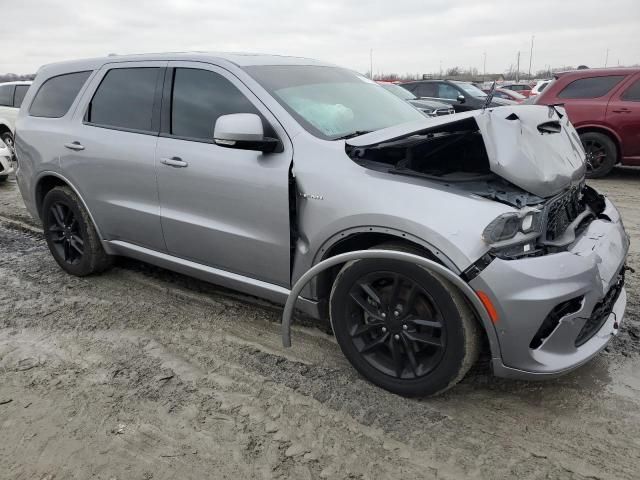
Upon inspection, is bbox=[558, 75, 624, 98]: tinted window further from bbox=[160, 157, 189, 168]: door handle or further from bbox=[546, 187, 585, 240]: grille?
bbox=[160, 157, 189, 168]: door handle

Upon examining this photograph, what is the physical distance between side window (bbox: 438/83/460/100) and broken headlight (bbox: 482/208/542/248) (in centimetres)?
1249

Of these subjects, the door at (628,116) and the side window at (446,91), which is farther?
the side window at (446,91)

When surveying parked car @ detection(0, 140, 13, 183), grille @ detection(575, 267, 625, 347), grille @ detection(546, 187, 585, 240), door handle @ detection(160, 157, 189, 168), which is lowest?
parked car @ detection(0, 140, 13, 183)

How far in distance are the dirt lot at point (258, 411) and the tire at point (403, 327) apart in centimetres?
15

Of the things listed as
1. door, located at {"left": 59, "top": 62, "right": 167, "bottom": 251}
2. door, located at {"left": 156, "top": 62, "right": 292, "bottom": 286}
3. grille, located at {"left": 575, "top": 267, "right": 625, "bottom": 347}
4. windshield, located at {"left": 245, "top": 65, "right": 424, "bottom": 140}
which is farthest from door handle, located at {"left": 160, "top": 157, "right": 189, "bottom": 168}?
grille, located at {"left": 575, "top": 267, "right": 625, "bottom": 347}

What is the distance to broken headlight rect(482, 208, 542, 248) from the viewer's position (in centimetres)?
234

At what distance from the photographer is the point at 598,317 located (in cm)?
266

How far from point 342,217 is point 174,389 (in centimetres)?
132

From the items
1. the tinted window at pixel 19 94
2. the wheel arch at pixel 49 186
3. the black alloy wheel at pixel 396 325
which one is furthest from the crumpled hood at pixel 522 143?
the tinted window at pixel 19 94

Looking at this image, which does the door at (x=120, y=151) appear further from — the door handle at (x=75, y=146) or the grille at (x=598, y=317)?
the grille at (x=598, y=317)

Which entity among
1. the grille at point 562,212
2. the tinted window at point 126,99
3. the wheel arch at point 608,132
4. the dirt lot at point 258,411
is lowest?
the dirt lot at point 258,411

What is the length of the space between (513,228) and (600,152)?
6.75 metres

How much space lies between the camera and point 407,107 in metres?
3.90

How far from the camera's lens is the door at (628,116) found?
769 cm
